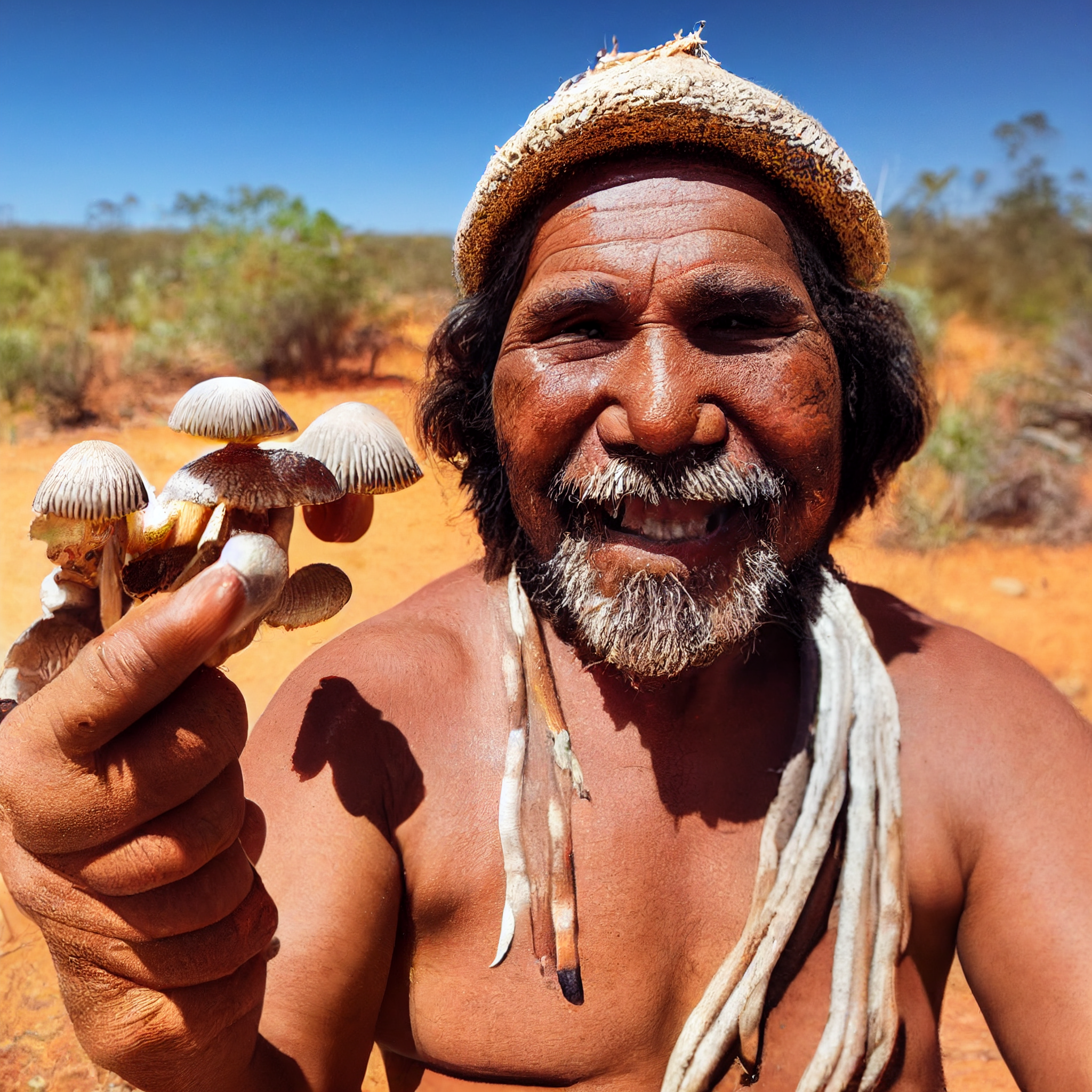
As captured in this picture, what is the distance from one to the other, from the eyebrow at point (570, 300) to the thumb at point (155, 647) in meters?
0.98

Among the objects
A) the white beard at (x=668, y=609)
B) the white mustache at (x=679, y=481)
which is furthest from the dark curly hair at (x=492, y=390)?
the white mustache at (x=679, y=481)

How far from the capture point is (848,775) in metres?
1.91

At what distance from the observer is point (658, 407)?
5.19 feet

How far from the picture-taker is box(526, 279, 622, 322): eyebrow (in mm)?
1688

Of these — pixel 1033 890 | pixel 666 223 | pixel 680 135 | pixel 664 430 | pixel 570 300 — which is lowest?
pixel 1033 890

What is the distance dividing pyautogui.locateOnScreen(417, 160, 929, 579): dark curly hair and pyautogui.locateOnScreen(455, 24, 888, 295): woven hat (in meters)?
0.09

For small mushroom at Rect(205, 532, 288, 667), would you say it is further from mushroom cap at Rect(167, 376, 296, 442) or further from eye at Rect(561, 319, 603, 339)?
eye at Rect(561, 319, 603, 339)

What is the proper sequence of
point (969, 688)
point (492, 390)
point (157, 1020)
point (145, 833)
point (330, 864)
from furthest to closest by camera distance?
point (492, 390), point (969, 688), point (330, 864), point (157, 1020), point (145, 833)

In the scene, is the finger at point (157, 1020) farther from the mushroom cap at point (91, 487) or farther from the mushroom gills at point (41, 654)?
the mushroom cap at point (91, 487)

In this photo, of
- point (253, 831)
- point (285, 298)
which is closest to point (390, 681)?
point (253, 831)

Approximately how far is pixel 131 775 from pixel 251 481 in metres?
0.34

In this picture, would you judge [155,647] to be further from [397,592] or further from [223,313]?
[223,313]

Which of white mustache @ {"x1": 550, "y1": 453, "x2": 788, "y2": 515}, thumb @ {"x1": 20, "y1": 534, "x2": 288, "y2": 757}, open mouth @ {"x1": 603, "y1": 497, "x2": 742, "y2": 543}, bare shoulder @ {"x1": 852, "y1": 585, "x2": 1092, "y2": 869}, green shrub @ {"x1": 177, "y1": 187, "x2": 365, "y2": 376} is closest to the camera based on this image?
thumb @ {"x1": 20, "y1": 534, "x2": 288, "y2": 757}

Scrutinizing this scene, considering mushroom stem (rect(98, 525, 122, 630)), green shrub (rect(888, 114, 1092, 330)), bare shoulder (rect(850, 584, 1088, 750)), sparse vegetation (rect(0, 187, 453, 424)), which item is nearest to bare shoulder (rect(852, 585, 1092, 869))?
bare shoulder (rect(850, 584, 1088, 750))
